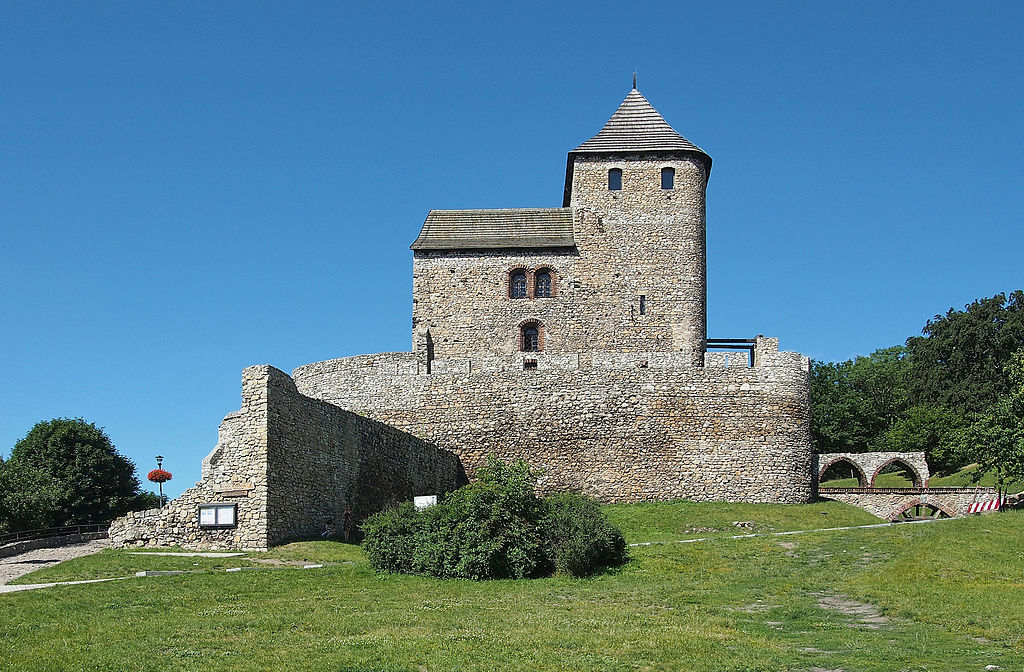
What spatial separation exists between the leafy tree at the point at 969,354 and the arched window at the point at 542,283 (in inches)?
1059

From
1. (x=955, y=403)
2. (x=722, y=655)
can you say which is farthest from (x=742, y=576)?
(x=955, y=403)

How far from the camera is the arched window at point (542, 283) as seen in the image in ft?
146

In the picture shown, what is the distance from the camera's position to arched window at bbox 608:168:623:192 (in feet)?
147

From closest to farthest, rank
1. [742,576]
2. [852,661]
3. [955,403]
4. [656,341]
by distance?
[852,661], [742,576], [656,341], [955,403]

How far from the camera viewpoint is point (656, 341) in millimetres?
43344

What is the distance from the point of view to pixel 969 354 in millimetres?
61469

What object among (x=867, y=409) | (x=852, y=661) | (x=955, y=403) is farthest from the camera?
(x=867, y=409)

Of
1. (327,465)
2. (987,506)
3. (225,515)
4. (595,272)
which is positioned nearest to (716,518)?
(987,506)

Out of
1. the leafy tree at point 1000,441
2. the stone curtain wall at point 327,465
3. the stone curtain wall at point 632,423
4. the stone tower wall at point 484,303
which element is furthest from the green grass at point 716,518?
the stone tower wall at point 484,303

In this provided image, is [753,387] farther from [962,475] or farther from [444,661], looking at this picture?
[444,661]

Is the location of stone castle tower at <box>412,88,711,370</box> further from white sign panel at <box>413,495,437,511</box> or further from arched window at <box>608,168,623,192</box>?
white sign panel at <box>413,495,437,511</box>

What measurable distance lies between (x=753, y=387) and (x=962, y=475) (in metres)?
19.8

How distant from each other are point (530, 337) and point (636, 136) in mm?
9726

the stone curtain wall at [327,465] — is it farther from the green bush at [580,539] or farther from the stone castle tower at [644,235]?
the stone castle tower at [644,235]
